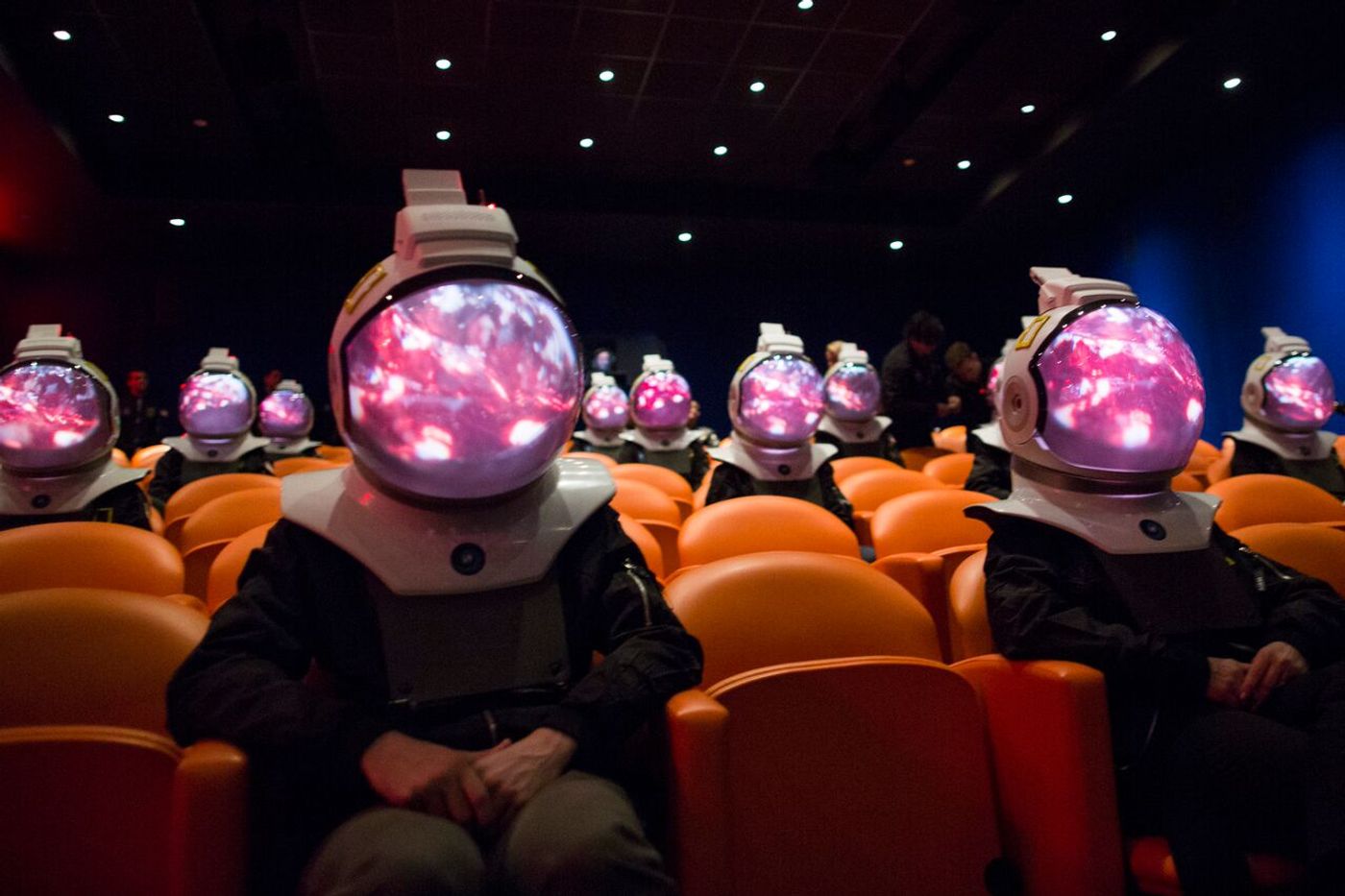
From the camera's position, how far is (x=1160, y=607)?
163 cm

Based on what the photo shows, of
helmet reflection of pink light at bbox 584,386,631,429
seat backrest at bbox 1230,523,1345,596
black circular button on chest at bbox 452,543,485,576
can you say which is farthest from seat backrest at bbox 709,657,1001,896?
helmet reflection of pink light at bbox 584,386,631,429

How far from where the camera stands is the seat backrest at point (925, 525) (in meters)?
2.68

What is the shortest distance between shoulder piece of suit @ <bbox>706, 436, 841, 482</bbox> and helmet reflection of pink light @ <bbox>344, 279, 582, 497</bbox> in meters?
2.51

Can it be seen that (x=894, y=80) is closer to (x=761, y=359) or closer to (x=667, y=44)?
(x=667, y=44)

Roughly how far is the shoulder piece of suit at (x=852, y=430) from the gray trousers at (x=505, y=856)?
15.2ft

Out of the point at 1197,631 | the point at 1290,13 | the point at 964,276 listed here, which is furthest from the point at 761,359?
the point at 964,276

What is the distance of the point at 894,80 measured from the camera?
23.2 feet

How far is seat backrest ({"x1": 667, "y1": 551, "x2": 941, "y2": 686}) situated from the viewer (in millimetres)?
1644

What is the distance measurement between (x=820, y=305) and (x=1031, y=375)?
1098cm

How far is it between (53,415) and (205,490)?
1.88ft

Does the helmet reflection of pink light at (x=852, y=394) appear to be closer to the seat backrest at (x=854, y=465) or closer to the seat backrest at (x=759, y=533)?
the seat backrest at (x=854, y=465)

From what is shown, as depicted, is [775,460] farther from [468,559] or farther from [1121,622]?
[468,559]

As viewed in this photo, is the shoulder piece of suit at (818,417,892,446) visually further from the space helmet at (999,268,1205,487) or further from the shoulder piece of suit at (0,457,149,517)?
the shoulder piece of suit at (0,457,149,517)

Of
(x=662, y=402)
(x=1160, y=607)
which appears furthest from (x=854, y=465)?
(x=1160, y=607)
